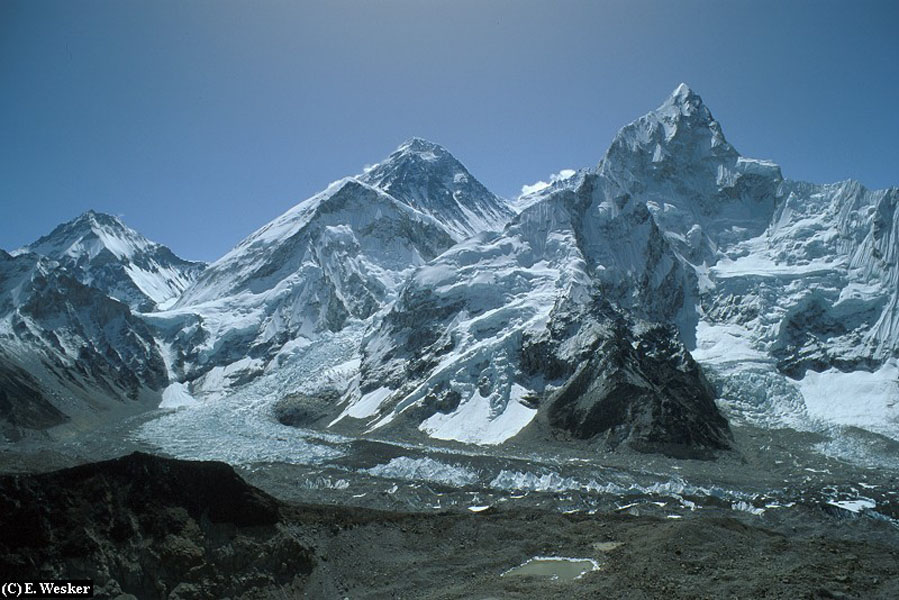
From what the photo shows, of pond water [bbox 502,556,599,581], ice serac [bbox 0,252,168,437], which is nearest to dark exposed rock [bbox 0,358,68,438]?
ice serac [bbox 0,252,168,437]

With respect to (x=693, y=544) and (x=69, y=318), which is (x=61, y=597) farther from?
(x=69, y=318)

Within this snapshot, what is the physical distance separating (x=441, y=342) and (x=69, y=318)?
9745cm

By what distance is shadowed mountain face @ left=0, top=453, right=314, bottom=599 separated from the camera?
2947 centimetres

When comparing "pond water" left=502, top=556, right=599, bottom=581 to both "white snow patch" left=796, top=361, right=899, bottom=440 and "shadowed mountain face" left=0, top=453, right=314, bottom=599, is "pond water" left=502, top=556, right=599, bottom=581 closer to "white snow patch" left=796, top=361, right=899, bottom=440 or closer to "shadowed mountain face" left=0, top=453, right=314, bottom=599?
"shadowed mountain face" left=0, top=453, right=314, bottom=599

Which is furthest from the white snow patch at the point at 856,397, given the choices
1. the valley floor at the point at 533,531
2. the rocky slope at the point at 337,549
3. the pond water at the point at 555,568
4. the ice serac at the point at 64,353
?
the ice serac at the point at 64,353

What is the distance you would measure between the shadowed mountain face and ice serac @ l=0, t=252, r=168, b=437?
257 ft

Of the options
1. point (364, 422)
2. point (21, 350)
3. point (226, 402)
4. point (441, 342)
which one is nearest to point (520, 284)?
point (441, 342)

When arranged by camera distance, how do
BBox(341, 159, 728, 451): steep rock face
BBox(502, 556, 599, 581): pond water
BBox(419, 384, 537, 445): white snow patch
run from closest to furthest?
BBox(502, 556, 599, 581): pond water
BBox(341, 159, 728, 451): steep rock face
BBox(419, 384, 537, 445): white snow patch

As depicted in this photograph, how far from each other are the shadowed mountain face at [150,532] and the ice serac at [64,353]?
257 ft

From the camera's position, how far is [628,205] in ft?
634

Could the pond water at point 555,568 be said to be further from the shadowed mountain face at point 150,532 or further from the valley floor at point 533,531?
the shadowed mountain face at point 150,532

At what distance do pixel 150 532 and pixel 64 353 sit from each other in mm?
134776

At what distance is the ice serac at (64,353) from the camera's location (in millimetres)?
111812

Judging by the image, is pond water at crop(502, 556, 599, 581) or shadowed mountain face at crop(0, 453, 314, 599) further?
pond water at crop(502, 556, 599, 581)
